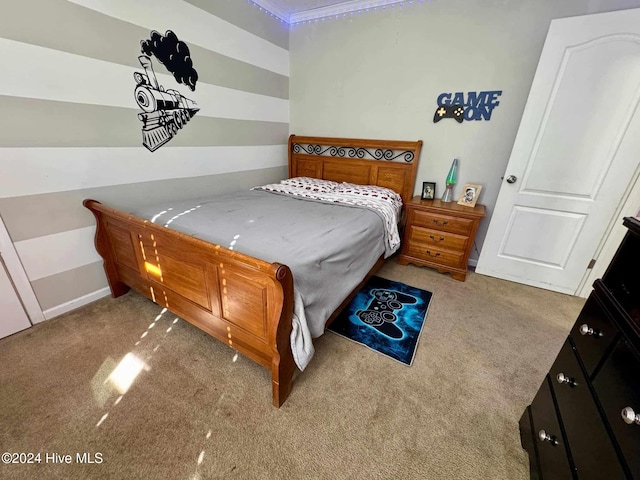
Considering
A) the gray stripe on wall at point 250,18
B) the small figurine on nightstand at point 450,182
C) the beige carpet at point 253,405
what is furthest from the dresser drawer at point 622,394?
the gray stripe on wall at point 250,18

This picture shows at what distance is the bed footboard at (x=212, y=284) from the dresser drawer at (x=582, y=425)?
1040mm

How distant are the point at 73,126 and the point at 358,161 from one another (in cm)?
254

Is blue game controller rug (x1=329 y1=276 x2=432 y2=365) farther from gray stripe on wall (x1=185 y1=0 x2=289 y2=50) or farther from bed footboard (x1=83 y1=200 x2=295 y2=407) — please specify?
gray stripe on wall (x1=185 y1=0 x2=289 y2=50)

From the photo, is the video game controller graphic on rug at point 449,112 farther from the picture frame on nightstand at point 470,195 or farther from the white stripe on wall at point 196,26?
the white stripe on wall at point 196,26

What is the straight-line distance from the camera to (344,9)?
2838mm

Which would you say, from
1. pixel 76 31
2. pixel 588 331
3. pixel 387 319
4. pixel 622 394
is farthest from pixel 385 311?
pixel 76 31

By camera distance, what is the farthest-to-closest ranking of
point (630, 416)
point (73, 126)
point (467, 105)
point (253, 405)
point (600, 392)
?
1. point (467, 105)
2. point (73, 126)
3. point (253, 405)
4. point (600, 392)
5. point (630, 416)

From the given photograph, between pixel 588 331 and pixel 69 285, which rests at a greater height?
pixel 588 331

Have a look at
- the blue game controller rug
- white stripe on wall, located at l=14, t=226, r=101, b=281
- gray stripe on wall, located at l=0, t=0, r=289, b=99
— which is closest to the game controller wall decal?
the blue game controller rug

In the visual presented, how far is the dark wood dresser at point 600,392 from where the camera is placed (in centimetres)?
66

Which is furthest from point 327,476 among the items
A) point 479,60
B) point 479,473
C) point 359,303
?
point 479,60

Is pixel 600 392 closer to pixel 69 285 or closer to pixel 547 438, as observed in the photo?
pixel 547 438

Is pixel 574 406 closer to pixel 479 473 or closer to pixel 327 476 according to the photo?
pixel 479 473

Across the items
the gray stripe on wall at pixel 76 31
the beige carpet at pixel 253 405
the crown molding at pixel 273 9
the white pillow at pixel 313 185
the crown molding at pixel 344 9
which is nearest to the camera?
the beige carpet at pixel 253 405
